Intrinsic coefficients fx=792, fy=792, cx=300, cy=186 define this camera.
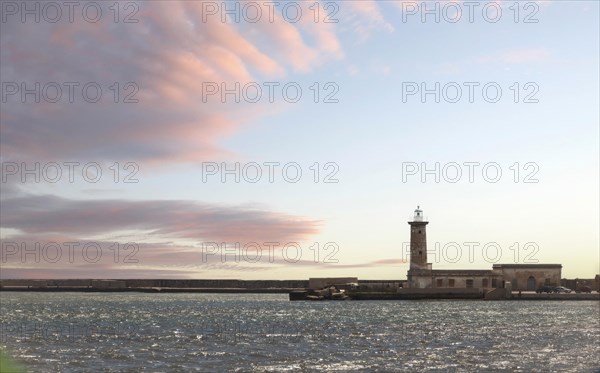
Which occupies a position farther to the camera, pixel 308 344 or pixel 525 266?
pixel 525 266

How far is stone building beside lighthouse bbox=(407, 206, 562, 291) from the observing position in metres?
94.0

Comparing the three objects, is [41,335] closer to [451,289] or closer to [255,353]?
[255,353]

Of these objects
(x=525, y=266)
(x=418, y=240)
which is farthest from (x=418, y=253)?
(x=525, y=266)

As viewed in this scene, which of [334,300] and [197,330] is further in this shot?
[334,300]

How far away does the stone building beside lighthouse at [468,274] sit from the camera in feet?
308

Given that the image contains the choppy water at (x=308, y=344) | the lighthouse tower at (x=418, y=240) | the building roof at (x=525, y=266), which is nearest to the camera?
the choppy water at (x=308, y=344)

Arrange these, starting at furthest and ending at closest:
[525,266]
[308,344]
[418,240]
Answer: [525,266] < [418,240] < [308,344]

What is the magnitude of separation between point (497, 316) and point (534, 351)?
96.2ft

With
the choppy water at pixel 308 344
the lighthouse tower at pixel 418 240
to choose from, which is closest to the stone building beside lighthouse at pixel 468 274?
the lighthouse tower at pixel 418 240

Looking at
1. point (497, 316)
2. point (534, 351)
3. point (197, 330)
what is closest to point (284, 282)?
point (497, 316)

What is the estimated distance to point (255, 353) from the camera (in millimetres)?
35094

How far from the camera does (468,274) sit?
101 metres

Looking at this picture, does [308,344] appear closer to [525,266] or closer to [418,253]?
[418,253]

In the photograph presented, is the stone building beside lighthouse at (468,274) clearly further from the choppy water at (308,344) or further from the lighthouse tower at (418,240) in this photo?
the choppy water at (308,344)
